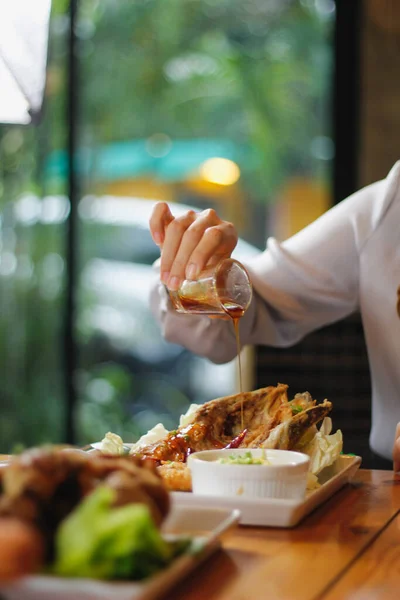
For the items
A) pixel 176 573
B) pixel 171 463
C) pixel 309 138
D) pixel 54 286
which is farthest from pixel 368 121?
pixel 176 573

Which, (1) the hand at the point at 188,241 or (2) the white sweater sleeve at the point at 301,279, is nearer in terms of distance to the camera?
(1) the hand at the point at 188,241

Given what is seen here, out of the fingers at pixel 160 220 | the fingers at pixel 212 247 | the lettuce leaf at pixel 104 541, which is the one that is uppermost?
the fingers at pixel 160 220

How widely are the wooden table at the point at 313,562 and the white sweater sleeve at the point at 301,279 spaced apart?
114 cm

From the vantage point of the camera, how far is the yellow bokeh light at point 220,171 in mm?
4793

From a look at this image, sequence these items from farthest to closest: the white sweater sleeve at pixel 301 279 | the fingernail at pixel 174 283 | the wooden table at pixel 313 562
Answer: the white sweater sleeve at pixel 301 279, the fingernail at pixel 174 283, the wooden table at pixel 313 562

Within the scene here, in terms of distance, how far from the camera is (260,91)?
4.65 meters

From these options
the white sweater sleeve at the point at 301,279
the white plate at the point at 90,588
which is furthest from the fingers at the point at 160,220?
the white plate at the point at 90,588

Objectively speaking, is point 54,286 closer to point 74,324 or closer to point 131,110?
point 74,324

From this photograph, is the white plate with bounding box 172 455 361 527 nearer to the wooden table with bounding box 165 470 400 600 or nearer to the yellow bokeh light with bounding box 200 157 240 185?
the wooden table with bounding box 165 470 400 600

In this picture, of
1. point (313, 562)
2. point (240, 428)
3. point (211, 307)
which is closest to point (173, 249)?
point (211, 307)

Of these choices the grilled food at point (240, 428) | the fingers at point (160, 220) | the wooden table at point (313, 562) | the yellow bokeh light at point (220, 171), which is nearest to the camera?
the wooden table at point (313, 562)

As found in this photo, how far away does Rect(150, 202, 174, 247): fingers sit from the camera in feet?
6.21

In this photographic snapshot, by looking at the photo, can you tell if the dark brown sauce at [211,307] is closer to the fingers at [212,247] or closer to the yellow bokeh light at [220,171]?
the fingers at [212,247]

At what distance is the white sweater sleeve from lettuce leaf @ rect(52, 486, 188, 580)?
1601 millimetres
